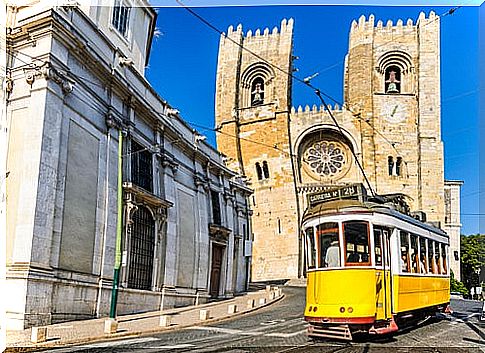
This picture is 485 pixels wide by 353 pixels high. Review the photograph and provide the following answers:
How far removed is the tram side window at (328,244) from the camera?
22.7 feet

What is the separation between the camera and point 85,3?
25.4 feet

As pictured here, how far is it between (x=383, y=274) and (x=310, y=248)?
964 mm

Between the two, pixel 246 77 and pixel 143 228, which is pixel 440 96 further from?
pixel 143 228

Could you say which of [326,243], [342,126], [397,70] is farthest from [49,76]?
[397,70]

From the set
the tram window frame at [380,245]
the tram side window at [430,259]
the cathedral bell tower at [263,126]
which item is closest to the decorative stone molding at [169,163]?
the cathedral bell tower at [263,126]

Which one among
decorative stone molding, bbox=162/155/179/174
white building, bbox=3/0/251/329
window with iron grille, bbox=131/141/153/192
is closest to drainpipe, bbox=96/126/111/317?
white building, bbox=3/0/251/329

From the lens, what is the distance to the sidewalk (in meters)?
5.57

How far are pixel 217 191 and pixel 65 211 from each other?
18.7ft

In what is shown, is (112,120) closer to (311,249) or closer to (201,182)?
(311,249)

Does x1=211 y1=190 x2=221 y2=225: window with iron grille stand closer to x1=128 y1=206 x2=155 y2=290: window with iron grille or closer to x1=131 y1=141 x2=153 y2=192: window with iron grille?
x1=128 y1=206 x2=155 y2=290: window with iron grille

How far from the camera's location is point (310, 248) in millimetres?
7262

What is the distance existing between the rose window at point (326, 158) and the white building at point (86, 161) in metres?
1.97

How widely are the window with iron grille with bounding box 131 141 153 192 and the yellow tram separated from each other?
9.89 ft

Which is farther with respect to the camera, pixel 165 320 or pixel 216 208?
pixel 216 208
